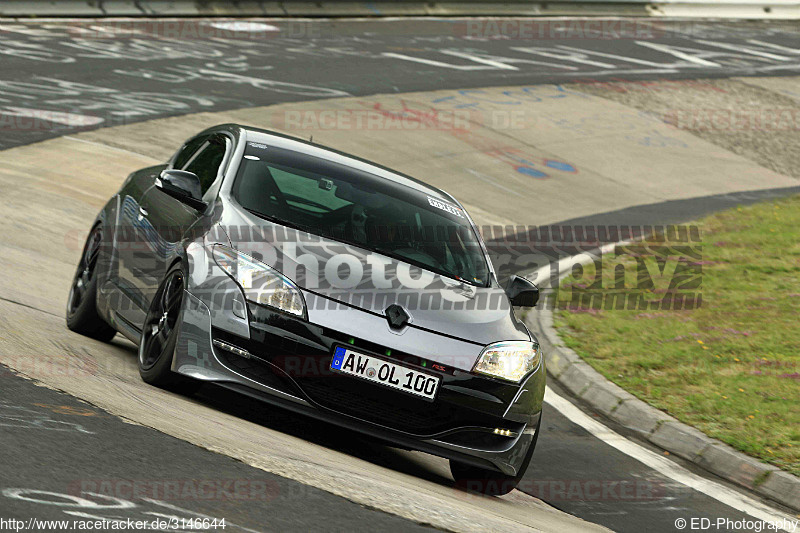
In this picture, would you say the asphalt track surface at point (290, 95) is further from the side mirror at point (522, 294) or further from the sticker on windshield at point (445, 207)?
the sticker on windshield at point (445, 207)

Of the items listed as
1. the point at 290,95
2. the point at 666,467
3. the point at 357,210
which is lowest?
the point at 666,467

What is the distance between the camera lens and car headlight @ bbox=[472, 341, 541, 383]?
6031mm

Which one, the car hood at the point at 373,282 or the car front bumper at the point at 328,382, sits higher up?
the car hood at the point at 373,282

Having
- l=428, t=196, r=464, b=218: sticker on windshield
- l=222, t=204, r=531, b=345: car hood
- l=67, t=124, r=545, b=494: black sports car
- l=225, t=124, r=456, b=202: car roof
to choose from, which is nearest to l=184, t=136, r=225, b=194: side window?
l=67, t=124, r=545, b=494: black sports car

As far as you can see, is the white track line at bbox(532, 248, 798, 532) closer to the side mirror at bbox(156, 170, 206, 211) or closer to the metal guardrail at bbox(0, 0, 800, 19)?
the side mirror at bbox(156, 170, 206, 211)

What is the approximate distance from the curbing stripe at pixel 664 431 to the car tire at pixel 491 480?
1822 mm

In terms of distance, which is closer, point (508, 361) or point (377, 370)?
point (377, 370)

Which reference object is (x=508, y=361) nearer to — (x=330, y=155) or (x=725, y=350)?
(x=330, y=155)

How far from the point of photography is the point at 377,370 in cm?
583

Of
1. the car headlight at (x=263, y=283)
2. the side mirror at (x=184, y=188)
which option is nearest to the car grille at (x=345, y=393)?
the car headlight at (x=263, y=283)

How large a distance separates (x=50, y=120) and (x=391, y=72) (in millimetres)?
9617

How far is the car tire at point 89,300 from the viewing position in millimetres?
7871

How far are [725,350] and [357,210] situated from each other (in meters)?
4.37

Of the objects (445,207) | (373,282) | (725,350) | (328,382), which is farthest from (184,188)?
(725,350)
